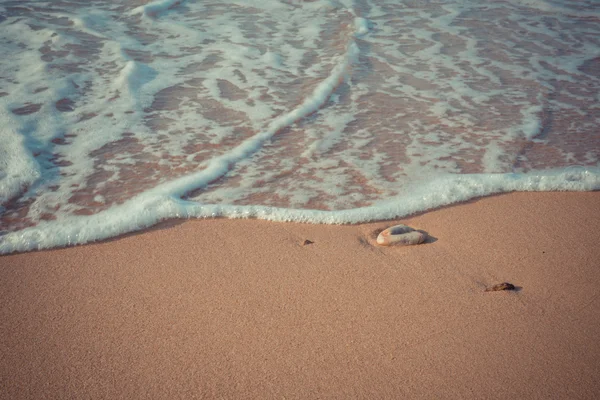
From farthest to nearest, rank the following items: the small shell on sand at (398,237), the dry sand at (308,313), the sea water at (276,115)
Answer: the sea water at (276,115) < the small shell on sand at (398,237) < the dry sand at (308,313)

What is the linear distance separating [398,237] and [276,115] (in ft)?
6.12

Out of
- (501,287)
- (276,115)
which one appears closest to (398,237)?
(501,287)

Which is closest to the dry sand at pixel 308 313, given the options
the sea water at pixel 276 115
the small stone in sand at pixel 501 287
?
the small stone in sand at pixel 501 287

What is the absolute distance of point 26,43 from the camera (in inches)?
222

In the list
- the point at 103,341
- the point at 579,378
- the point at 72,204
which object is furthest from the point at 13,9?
the point at 579,378

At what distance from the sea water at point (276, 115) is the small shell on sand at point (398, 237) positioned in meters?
0.22

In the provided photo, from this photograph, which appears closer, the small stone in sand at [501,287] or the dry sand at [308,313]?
the dry sand at [308,313]

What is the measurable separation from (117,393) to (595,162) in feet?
10.5

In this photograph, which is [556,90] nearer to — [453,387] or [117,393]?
[453,387]

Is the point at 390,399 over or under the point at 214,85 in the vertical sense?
under

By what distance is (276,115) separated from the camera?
13.7ft

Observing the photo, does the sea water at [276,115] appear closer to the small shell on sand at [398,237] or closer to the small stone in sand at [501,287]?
the small shell on sand at [398,237]

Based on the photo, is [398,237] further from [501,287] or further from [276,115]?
[276,115]

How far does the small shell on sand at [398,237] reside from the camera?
2.64 metres
